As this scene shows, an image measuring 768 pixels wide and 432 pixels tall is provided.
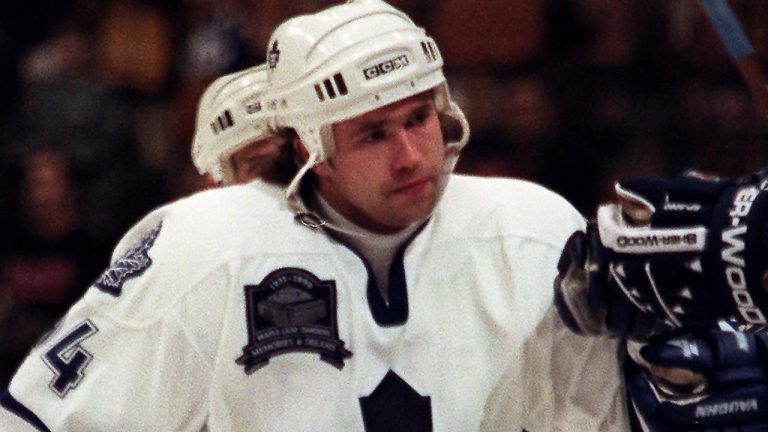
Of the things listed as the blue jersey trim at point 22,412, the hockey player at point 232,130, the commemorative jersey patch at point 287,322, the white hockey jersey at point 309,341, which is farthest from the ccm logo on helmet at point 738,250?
the hockey player at point 232,130

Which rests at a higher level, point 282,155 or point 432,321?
point 282,155

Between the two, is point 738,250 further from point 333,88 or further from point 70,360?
point 70,360

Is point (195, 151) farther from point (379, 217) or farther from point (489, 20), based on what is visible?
point (489, 20)

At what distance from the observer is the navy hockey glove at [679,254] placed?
2176 millimetres

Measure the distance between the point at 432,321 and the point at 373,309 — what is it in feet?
0.35

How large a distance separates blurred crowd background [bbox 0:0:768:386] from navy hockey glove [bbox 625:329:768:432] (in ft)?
8.64

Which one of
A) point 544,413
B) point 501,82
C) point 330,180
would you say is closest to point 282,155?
point 330,180

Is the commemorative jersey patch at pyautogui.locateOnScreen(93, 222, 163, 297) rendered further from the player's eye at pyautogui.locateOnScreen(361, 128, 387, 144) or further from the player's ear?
the player's eye at pyautogui.locateOnScreen(361, 128, 387, 144)

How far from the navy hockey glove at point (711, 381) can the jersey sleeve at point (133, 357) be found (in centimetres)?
78

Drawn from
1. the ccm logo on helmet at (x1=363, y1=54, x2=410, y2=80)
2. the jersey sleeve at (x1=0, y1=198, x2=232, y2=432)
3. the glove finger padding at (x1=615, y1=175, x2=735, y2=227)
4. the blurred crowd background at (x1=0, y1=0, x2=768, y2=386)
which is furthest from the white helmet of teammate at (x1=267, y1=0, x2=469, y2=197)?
the blurred crowd background at (x1=0, y1=0, x2=768, y2=386)

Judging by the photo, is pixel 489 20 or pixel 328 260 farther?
pixel 489 20

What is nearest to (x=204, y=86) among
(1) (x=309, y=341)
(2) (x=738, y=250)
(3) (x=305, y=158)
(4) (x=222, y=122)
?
(4) (x=222, y=122)

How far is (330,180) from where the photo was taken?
2.87 metres

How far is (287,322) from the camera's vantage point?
2.72 meters
